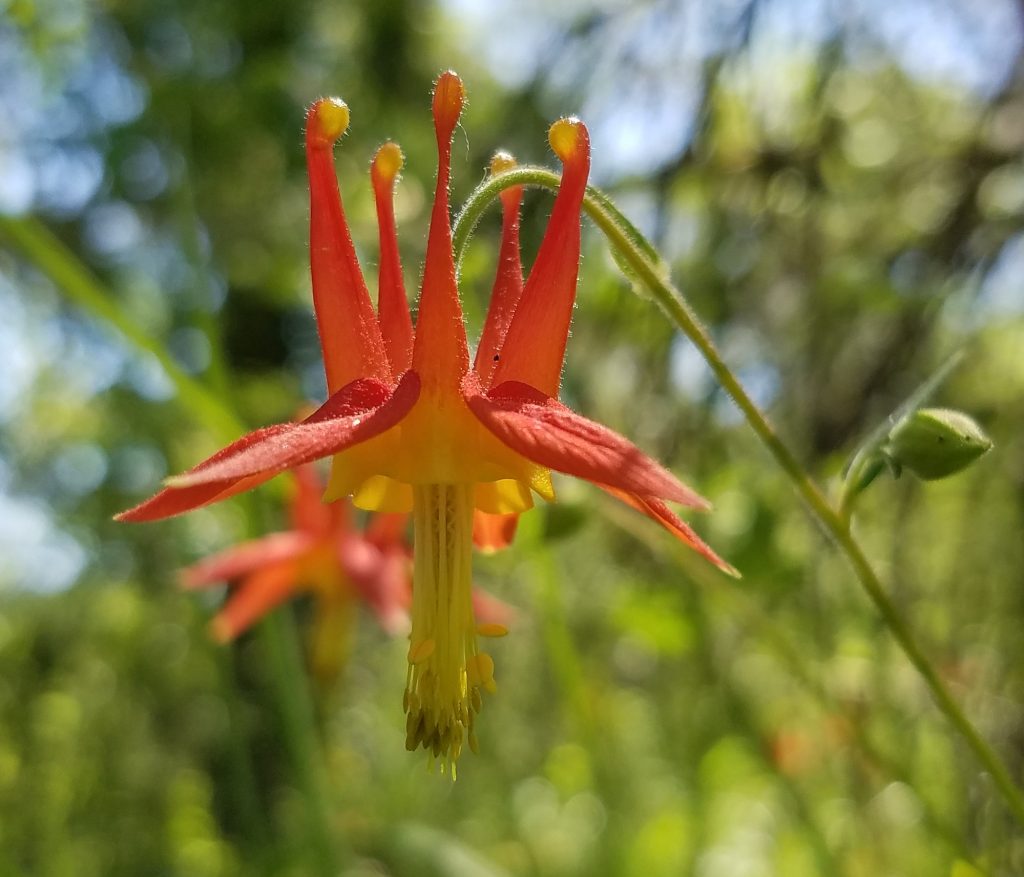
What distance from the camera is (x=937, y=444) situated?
1.07 meters

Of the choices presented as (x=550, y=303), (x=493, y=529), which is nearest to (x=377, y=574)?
(x=493, y=529)

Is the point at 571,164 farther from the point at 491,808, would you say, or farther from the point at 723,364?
the point at 491,808

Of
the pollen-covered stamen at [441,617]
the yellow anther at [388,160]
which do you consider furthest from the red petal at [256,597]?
the yellow anther at [388,160]

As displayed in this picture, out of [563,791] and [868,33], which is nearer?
[868,33]

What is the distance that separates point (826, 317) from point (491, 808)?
411 centimetres

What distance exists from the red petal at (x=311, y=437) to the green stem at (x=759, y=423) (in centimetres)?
23

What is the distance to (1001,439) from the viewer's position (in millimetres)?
2492

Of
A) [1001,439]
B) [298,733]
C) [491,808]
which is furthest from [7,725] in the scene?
[1001,439]

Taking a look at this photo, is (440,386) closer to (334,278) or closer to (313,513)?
(334,278)

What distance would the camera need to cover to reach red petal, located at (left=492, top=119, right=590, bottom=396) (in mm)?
1121

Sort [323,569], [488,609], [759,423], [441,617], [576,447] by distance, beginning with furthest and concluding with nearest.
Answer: [323,569], [488,609], [441,617], [759,423], [576,447]

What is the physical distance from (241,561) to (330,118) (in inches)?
68.1

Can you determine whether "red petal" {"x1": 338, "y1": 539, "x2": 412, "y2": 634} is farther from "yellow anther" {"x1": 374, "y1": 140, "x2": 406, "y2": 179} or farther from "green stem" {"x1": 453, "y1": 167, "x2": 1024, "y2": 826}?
"green stem" {"x1": 453, "y1": 167, "x2": 1024, "y2": 826}

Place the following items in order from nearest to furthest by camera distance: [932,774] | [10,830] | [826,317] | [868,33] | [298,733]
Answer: [298,733], [826,317], [868,33], [932,774], [10,830]
